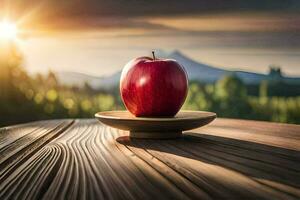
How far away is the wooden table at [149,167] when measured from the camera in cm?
44

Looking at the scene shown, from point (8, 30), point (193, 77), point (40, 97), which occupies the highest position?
point (8, 30)

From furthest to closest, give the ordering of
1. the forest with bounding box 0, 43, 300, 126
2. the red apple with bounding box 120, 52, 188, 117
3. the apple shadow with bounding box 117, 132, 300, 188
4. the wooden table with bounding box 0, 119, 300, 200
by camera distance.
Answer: the forest with bounding box 0, 43, 300, 126 < the red apple with bounding box 120, 52, 188, 117 < the apple shadow with bounding box 117, 132, 300, 188 < the wooden table with bounding box 0, 119, 300, 200

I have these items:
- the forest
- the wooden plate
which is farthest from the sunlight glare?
the wooden plate

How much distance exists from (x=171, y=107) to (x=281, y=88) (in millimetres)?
5625

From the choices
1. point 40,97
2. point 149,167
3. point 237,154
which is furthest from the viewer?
point 40,97

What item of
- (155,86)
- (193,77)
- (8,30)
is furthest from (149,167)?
(193,77)

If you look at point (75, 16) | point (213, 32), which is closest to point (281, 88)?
point (75, 16)

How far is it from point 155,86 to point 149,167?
0.45m

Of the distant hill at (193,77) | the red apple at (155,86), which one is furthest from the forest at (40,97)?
the red apple at (155,86)

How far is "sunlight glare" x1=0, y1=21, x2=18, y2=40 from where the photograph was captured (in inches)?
204

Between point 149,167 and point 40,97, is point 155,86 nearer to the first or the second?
point 149,167

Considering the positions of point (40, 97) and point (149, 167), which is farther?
point (40, 97)

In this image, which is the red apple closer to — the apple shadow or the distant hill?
the apple shadow

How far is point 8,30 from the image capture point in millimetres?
5336
